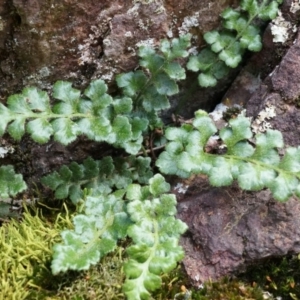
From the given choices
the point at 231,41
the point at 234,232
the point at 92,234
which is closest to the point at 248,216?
the point at 234,232

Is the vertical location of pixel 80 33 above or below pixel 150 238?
above

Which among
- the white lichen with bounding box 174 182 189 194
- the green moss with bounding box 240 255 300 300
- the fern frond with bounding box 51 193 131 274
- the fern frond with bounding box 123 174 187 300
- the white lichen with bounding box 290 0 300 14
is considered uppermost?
the white lichen with bounding box 290 0 300 14

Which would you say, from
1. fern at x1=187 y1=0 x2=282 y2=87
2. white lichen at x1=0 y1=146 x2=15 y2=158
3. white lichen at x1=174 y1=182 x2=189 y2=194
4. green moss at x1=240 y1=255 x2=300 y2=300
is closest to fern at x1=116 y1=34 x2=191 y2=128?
fern at x1=187 y1=0 x2=282 y2=87

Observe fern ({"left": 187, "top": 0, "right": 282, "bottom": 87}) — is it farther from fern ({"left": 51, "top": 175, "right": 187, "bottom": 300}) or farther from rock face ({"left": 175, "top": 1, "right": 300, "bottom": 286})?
fern ({"left": 51, "top": 175, "right": 187, "bottom": 300})

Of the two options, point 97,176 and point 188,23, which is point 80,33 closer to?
point 188,23

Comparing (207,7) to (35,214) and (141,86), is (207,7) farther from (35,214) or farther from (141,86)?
(35,214)

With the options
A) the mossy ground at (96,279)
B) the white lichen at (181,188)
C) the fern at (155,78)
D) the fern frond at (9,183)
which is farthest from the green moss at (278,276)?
the fern frond at (9,183)

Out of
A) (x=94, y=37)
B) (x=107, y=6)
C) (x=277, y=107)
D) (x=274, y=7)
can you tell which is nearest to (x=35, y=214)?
(x=94, y=37)
